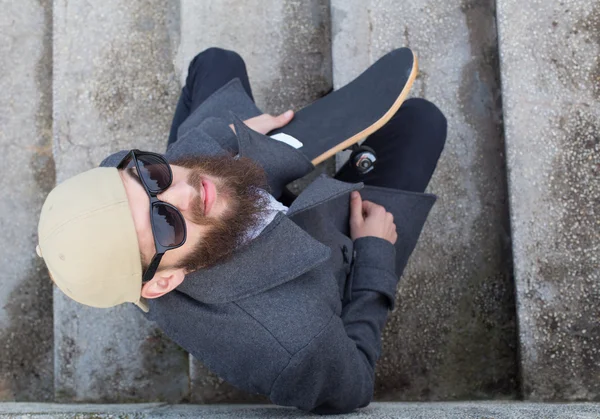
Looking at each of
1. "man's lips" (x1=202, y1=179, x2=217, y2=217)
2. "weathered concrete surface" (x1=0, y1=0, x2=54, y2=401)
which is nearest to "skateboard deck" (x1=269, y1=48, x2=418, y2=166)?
"man's lips" (x1=202, y1=179, x2=217, y2=217)

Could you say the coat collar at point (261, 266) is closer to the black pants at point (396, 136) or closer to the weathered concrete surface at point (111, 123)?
the black pants at point (396, 136)

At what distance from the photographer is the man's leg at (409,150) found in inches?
84.6

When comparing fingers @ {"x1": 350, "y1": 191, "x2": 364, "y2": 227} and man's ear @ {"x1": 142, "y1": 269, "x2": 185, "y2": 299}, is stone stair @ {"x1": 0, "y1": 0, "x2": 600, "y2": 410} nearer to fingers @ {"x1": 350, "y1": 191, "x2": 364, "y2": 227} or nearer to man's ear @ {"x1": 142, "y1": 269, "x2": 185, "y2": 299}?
fingers @ {"x1": 350, "y1": 191, "x2": 364, "y2": 227}

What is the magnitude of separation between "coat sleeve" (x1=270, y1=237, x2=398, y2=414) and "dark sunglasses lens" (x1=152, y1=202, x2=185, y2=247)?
449mm

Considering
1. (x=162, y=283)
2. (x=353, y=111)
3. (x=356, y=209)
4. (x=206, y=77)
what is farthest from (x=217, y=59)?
(x=162, y=283)

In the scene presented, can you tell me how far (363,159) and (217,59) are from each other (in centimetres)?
72

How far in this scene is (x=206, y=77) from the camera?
2.26 meters

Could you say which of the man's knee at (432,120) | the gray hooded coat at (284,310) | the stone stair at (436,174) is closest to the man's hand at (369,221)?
the gray hooded coat at (284,310)

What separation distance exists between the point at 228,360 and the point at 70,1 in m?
1.97

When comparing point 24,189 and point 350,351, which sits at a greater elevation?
point 350,351

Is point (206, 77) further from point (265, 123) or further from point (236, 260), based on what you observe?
point (236, 260)

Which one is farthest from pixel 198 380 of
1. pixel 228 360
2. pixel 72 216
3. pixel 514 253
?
pixel 514 253

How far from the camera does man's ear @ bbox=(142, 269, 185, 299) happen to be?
5.00 feet

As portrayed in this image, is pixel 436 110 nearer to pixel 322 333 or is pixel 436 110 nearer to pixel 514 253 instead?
pixel 514 253
